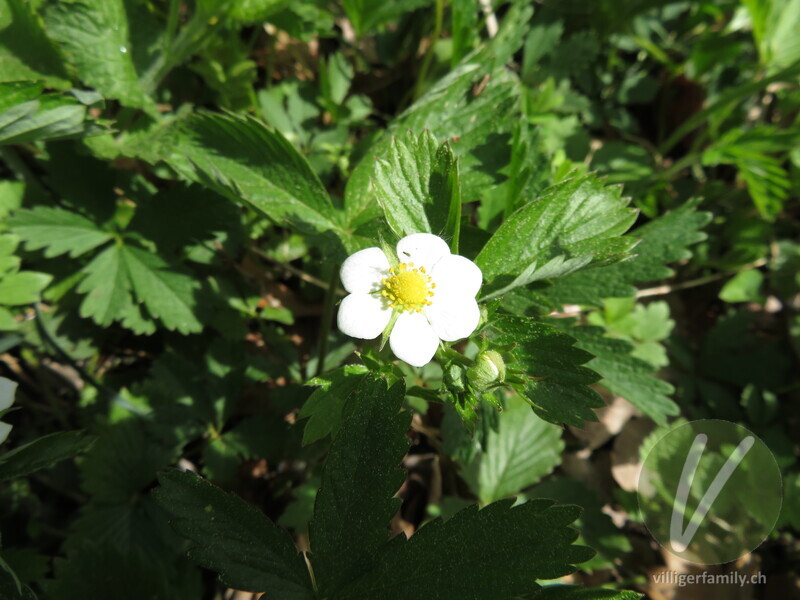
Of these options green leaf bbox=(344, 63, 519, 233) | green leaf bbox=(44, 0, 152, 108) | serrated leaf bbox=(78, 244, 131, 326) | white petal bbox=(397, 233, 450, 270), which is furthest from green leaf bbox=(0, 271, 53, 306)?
white petal bbox=(397, 233, 450, 270)

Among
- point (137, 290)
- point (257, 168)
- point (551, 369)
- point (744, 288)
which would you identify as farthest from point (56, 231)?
point (744, 288)

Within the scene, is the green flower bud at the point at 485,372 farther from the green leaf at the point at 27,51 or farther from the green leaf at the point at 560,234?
the green leaf at the point at 27,51

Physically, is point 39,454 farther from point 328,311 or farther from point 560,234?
point 560,234

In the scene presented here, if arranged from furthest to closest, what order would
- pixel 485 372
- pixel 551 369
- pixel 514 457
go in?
pixel 514 457 → pixel 551 369 → pixel 485 372

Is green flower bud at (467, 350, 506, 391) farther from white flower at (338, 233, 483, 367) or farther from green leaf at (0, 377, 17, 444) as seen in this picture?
green leaf at (0, 377, 17, 444)

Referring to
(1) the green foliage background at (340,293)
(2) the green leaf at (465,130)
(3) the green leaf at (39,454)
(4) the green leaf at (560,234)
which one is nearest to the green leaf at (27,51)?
(1) the green foliage background at (340,293)

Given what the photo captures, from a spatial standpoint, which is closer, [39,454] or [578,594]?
[39,454]
